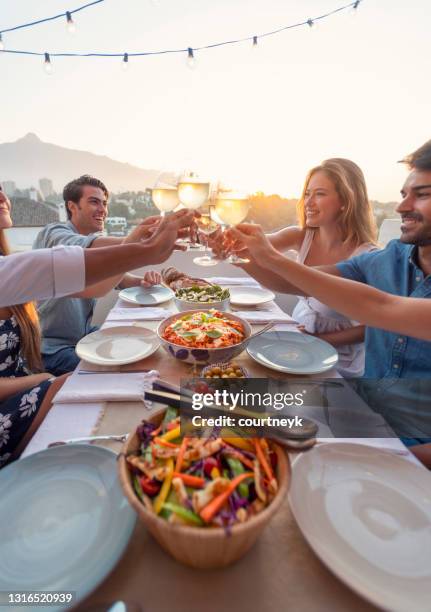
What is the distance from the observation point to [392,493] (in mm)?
543

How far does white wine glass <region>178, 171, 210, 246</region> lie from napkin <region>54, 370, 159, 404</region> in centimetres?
76

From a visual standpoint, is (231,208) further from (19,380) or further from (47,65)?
(47,65)

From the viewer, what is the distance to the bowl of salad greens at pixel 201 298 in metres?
1.35

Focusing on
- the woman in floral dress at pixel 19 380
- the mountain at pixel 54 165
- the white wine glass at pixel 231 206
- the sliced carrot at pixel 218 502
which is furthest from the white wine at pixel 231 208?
the mountain at pixel 54 165

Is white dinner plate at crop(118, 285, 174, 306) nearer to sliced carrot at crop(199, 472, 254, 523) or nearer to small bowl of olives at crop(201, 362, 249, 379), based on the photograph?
small bowl of olives at crop(201, 362, 249, 379)

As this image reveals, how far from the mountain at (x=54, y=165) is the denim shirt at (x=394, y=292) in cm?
224

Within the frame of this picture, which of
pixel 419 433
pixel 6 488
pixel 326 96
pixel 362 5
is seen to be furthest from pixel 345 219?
pixel 326 96

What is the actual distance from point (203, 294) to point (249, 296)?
0.43 meters

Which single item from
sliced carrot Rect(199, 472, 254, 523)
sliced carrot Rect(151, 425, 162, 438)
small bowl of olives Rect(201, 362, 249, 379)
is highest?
sliced carrot Rect(151, 425, 162, 438)

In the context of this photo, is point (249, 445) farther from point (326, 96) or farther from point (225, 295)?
point (326, 96)

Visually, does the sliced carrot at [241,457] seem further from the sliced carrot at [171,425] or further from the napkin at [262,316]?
the napkin at [262,316]

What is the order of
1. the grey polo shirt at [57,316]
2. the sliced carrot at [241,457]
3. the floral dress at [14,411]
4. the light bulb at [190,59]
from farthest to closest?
the light bulb at [190,59] → the grey polo shirt at [57,316] → the floral dress at [14,411] → the sliced carrot at [241,457]

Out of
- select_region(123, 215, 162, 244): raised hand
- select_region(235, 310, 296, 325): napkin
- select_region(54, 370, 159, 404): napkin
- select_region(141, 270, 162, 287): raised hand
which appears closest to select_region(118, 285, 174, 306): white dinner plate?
select_region(141, 270, 162, 287): raised hand

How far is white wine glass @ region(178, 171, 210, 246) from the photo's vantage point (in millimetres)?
1311
